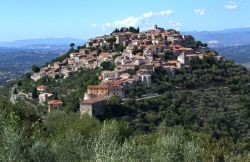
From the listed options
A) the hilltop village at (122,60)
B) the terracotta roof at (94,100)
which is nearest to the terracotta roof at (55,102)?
the hilltop village at (122,60)

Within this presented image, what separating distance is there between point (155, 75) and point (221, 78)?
723cm

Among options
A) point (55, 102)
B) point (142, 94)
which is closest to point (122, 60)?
point (142, 94)

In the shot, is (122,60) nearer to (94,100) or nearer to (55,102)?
(55,102)

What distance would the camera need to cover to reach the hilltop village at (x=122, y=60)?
48219 mm

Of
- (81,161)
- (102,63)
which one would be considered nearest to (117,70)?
(102,63)

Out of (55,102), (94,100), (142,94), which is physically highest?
(94,100)

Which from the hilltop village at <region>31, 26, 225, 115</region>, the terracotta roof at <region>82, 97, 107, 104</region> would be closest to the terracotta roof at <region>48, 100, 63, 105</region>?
the hilltop village at <region>31, 26, 225, 115</region>

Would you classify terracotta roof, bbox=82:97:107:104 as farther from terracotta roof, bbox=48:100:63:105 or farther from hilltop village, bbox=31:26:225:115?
terracotta roof, bbox=48:100:63:105

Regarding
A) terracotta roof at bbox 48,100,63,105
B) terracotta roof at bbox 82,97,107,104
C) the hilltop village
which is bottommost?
terracotta roof at bbox 48,100,63,105

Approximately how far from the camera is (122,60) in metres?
58.2

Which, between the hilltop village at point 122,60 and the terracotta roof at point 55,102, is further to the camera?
the hilltop village at point 122,60

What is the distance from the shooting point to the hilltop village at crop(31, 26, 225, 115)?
158 ft

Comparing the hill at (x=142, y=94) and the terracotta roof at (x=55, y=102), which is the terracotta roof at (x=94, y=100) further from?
the terracotta roof at (x=55, y=102)

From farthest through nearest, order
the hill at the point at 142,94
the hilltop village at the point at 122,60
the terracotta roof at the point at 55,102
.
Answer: the hilltop village at the point at 122,60 → the terracotta roof at the point at 55,102 → the hill at the point at 142,94
